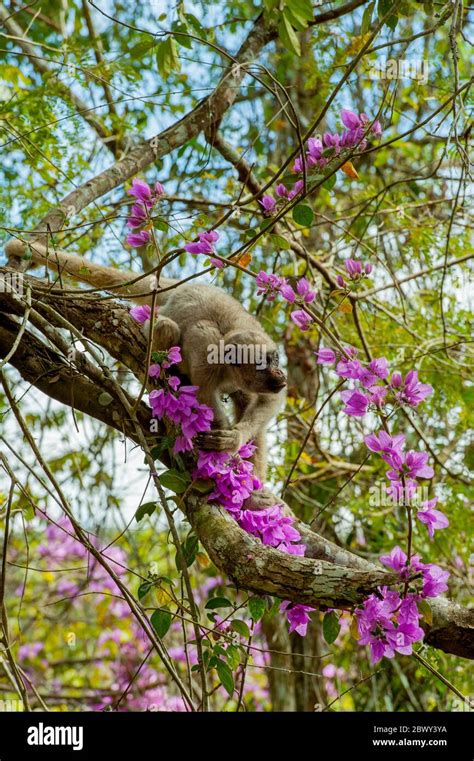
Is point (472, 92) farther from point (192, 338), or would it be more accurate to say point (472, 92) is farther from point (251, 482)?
point (251, 482)

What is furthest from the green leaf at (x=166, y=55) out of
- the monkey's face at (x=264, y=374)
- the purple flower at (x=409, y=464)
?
the purple flower at (x=409, y=464)

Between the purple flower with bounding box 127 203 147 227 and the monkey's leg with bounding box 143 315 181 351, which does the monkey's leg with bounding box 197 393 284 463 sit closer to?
the monkey's leg with bounding box 143 315 181 351

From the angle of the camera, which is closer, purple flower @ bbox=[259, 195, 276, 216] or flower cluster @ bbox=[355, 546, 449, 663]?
flower cluster @ bbox=[355, 546, 449, 663]

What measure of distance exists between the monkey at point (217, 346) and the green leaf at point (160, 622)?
0.84m

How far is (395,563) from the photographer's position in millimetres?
2039

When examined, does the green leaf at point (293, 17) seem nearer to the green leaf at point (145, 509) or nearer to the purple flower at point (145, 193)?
the purple flower at point (145, 193)

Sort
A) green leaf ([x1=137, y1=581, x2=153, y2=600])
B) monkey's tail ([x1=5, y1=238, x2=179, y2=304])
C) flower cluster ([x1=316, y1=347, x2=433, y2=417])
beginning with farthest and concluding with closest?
monkey's tail ([x1=5, y1=238, x2=179, y2=304]), green leaf ([x1=137, y1=581, x2=153, y2=600]), flower cluster ([x1=316, y1=347, x2=433, y2=417])

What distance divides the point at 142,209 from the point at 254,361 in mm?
948

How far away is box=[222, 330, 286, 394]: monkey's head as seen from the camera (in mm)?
3375

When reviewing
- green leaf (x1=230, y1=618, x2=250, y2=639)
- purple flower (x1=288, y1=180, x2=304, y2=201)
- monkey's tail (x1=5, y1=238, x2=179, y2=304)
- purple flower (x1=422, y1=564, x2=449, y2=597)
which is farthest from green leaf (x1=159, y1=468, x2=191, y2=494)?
monkey's tail (x1=5, y1=238, x2=179, y2=304)

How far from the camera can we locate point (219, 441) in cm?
284

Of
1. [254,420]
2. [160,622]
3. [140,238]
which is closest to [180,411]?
[140,238]

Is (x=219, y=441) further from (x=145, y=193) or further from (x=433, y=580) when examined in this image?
(x=433, y=580)
